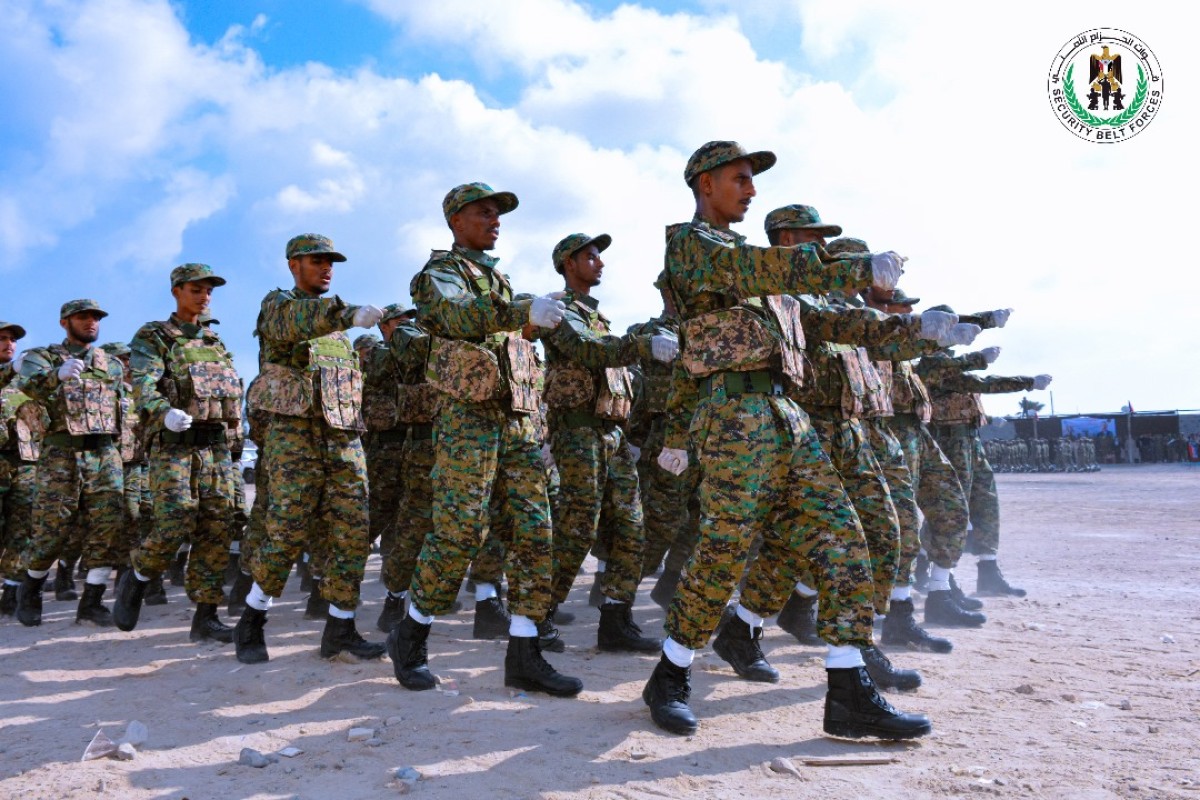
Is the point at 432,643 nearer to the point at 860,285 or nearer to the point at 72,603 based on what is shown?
the point at 860,285

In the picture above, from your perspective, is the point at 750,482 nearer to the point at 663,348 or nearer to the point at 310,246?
the point at 663,348

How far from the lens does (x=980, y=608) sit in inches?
271

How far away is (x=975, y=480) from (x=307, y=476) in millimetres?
6410

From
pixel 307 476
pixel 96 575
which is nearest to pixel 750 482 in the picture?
pixel 307 476

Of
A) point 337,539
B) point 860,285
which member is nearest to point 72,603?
point 337,539

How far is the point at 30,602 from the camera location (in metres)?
6.70

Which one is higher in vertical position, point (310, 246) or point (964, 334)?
point (310, 246)

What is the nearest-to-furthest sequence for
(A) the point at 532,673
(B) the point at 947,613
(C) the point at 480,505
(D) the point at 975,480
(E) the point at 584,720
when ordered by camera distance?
(E) the point at 584,720, (A) the point at 532,673, (C) the point at 480,505, (B) the point at 947,613, (D) the point at 975,480

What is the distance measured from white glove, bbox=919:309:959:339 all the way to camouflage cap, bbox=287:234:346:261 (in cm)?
362

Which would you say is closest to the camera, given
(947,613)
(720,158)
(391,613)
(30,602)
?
(720,158)

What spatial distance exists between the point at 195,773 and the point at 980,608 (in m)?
6.10

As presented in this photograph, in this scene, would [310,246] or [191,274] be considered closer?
[310,246]

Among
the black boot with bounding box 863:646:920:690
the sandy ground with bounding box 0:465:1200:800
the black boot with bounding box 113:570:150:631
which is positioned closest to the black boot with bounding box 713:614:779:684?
the sandy ground with bounding box 0:465:1200:800

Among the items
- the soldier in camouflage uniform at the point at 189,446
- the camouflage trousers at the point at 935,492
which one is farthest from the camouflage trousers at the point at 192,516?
the camouflage trousers at the point at 935,492
